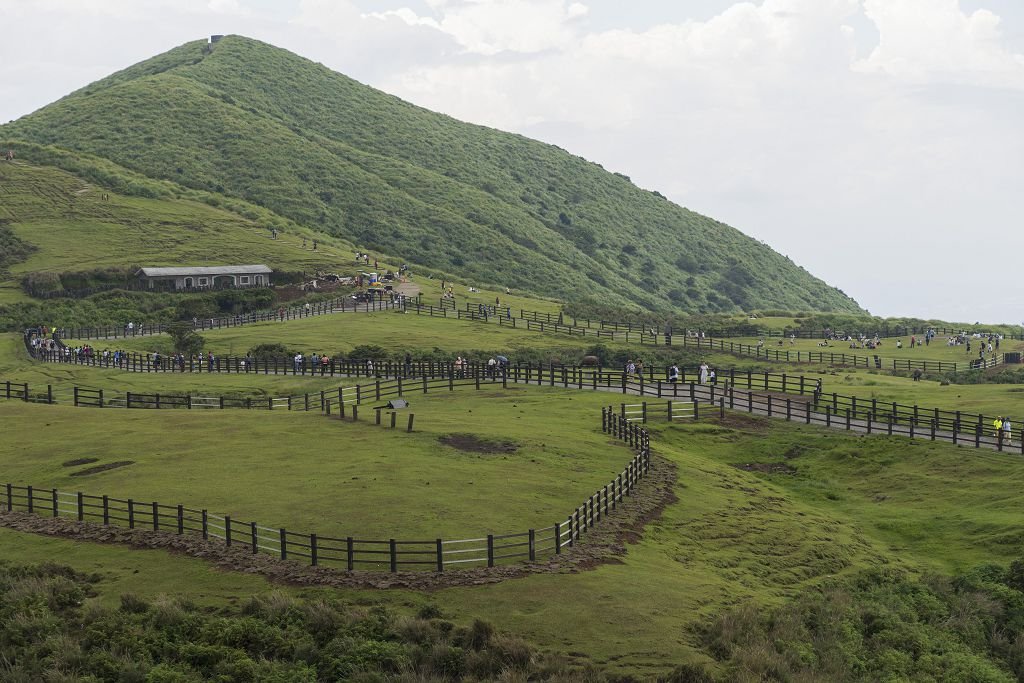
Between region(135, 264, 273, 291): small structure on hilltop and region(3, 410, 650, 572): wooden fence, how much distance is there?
285 ft

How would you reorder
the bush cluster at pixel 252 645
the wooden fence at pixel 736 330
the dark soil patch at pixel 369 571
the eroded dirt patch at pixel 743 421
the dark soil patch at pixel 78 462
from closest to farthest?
the bush cluster at pixel 252 645, the dark soil patch at pixel 369 571, the dark soil patch at pixel 78 462, the eroded dirt patch at pixel 743 421, the wooden fence at pixel 736 330

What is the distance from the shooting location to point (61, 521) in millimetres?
35469

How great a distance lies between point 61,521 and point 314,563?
10777mm

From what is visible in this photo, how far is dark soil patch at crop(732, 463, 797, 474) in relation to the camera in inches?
1866

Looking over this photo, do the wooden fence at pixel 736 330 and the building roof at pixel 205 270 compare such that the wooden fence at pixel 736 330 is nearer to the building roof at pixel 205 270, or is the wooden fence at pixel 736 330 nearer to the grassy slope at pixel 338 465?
the building roof at pixel 205 270

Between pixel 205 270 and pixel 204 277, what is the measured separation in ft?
2.69

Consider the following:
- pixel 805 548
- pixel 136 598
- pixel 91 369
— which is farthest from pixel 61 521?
pixel 91 369

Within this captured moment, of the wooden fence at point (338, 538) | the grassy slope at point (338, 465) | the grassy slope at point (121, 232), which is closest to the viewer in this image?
the wooden fence at point (338, 538)

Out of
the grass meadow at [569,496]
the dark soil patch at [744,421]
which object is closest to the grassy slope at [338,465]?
the grass meadow at [569,496]

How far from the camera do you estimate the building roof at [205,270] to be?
122 m

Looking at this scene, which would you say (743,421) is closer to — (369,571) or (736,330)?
(369,571)

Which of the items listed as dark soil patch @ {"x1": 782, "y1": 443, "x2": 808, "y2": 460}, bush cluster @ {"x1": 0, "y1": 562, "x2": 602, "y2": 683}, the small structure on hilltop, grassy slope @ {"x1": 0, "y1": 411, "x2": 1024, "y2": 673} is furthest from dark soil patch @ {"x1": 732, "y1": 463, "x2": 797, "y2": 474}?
the small structure on hilltop

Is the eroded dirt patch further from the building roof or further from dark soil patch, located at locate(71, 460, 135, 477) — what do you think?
the building roof

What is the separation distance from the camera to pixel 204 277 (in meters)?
124
